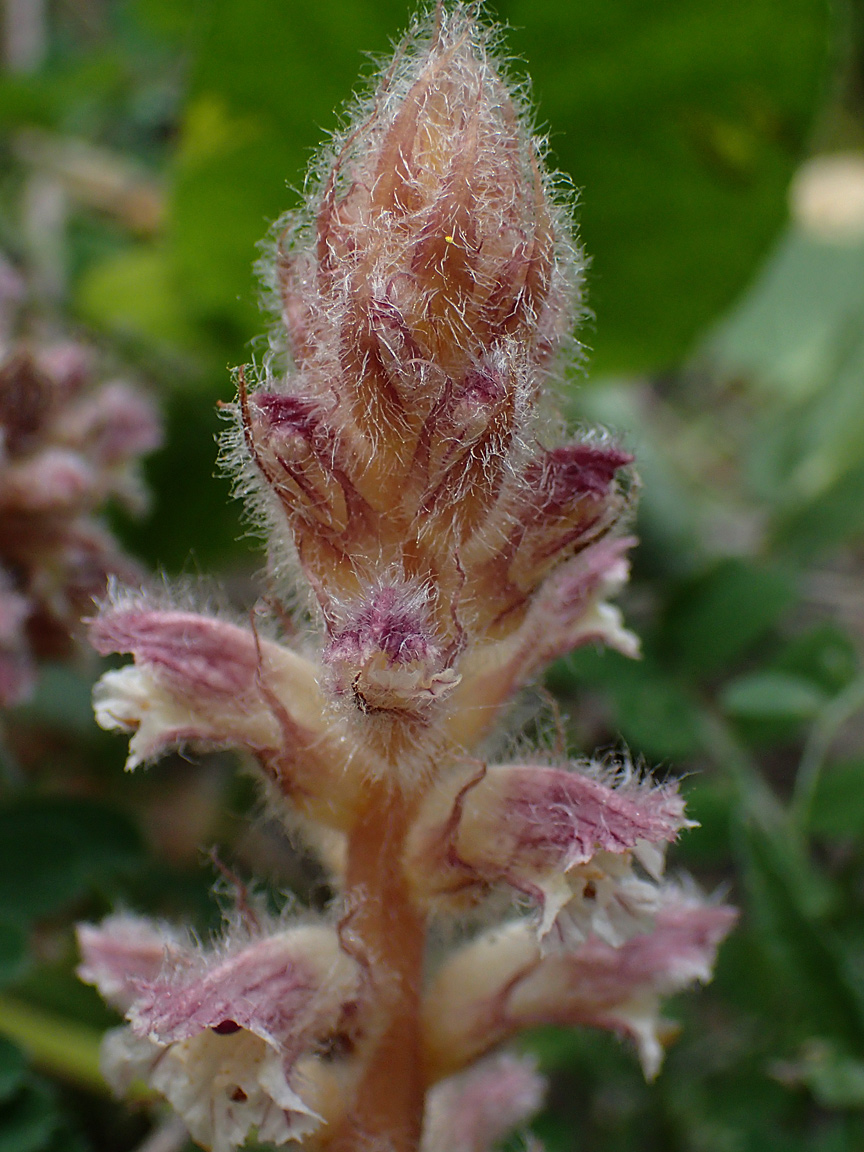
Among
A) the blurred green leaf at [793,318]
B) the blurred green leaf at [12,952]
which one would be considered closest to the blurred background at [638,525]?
the blurred green leaf at [12,952]

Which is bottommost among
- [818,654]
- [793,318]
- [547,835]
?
[547,835]

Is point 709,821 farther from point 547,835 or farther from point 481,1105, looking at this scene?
point 547,835

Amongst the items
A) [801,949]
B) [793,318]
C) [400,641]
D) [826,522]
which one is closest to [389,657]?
[400,641]

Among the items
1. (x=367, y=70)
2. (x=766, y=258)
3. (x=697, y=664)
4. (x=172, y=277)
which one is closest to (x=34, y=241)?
(x=172, y=277)

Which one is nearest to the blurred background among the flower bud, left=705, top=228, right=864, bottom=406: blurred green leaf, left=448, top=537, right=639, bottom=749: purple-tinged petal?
left=448, top=537, right=639, bottom=749: purple-tinged petal

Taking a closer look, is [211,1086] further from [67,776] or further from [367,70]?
[367,70]

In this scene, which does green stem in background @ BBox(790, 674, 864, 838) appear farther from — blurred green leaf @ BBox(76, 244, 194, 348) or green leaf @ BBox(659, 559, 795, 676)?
blurred green leaf @ BBox(76, 244, 194, 348)
